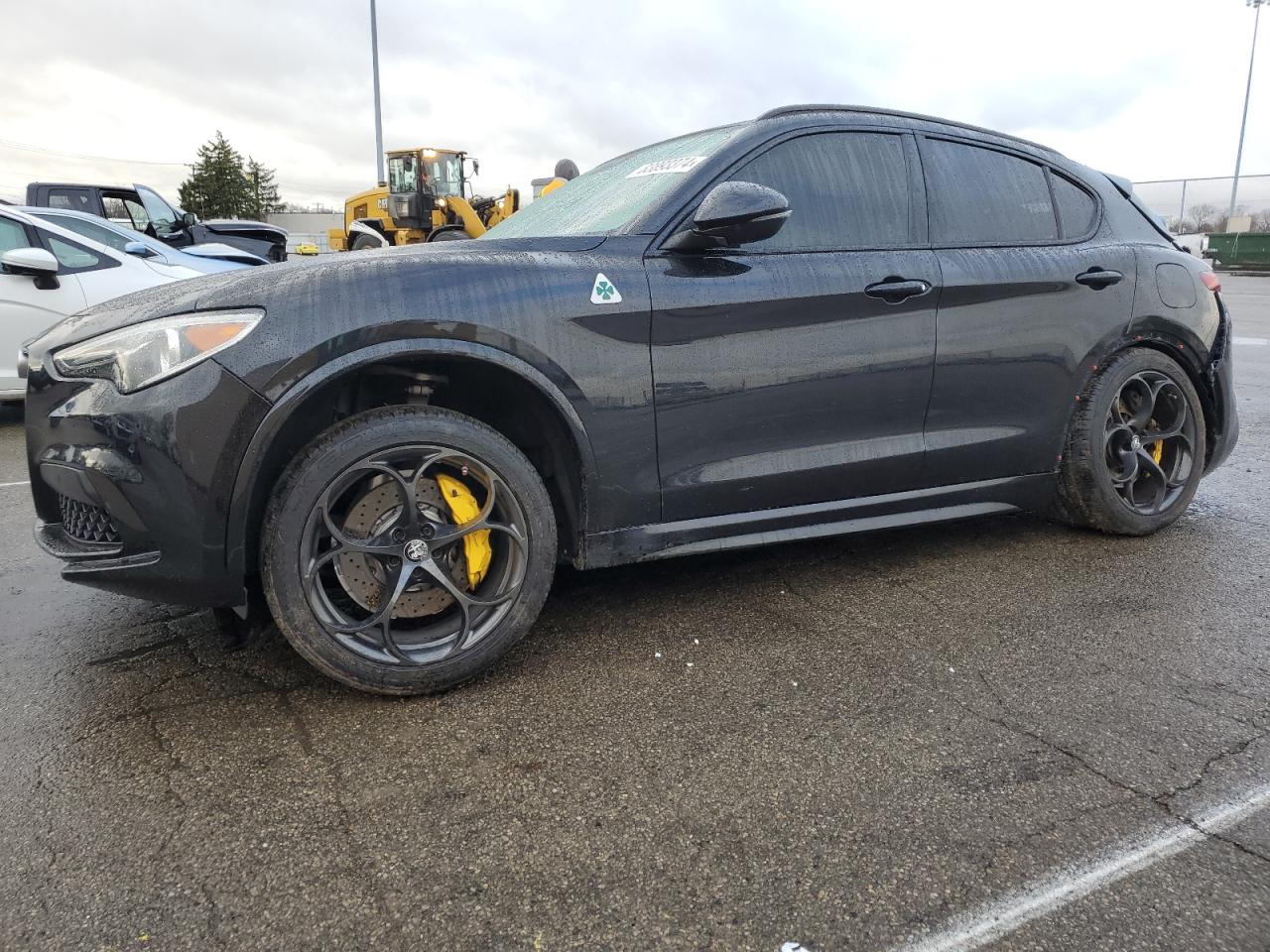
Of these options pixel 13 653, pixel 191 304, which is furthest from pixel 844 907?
pixel 13 653

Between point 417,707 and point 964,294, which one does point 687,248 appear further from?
point 417,707

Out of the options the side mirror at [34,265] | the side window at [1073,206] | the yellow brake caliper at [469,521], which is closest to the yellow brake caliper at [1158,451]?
the side window at [1073,206]

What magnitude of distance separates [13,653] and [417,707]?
1.37 m

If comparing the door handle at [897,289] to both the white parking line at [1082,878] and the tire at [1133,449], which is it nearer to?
the tire at [1133,449]

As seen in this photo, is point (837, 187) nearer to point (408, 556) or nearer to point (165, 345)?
point (408, 556)

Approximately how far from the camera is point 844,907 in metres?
1.63

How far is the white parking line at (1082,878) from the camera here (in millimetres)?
1561

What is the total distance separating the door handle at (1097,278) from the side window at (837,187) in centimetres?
82

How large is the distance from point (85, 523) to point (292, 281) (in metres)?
0.87

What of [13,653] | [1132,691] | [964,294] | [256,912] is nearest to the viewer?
[256,912]

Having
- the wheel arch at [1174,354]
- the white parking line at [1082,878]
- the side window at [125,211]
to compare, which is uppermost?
the side window at [125,211]

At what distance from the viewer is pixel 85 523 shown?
2.40m

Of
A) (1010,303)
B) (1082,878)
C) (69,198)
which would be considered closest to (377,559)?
(1082,878)

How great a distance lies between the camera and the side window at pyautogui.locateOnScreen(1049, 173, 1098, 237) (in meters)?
3.56
